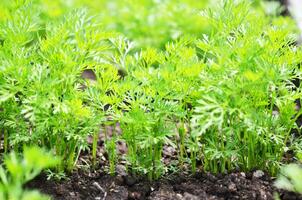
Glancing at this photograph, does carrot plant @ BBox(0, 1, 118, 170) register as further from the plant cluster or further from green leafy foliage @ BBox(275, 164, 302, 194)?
green leafy foliage @ BBox(275, 164, 302, 194)

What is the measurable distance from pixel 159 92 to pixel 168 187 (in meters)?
0.44

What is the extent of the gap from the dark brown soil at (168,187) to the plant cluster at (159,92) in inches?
2.4

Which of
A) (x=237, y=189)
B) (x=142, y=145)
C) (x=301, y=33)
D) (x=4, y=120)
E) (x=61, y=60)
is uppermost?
(x=301, y=33)

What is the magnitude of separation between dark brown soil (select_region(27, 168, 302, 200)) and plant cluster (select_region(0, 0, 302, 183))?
0.20 feet

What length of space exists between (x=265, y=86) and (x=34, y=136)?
99 centimetres

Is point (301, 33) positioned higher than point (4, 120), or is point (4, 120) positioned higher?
point (301, 33)

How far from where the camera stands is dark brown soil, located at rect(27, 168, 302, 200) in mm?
2496

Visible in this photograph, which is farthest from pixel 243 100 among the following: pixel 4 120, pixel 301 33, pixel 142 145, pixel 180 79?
pixel 301 33

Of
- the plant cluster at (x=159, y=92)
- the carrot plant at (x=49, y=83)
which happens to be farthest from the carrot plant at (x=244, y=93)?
the carrot plant at (x=49, y=83)

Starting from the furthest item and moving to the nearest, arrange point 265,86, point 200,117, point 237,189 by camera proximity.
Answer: point 237,189, point 265,86, point 200,117

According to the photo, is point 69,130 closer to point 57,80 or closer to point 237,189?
point 57,80

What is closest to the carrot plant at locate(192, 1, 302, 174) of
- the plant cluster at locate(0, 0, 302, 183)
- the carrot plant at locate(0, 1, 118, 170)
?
the plant cluster at locate(0, 0, 302, 183)

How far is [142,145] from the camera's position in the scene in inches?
95.7

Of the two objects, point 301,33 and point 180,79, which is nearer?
point 180,79
